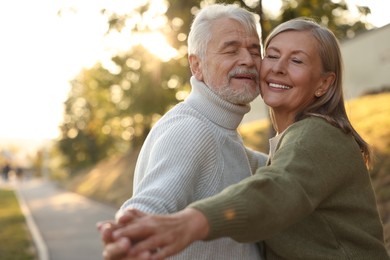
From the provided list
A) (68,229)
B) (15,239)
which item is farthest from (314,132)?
(68,229)

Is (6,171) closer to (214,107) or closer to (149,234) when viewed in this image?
(214,107)

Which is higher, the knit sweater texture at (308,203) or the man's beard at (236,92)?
the man's beard at (236,92)

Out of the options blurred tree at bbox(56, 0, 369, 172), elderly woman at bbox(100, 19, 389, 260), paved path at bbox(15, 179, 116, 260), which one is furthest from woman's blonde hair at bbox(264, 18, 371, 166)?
paved path at bbox(15, 179, 116, 260)

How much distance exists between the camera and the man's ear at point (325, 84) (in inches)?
93.7

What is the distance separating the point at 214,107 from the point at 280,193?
32.3 inches

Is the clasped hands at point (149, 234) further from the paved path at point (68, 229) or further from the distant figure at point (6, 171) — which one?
the distant figure at point (6, 171)

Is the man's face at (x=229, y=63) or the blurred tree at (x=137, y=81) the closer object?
the man's face at (x=229, y=63)

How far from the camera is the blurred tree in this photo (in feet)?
22.7

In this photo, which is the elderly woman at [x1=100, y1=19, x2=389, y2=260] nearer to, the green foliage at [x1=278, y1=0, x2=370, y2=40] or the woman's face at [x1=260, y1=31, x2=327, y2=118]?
the woman's face at [x1=260, y1=31, x2=327, y2=118]

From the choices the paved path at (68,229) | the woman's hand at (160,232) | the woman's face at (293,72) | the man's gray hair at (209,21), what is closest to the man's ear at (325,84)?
the woman's face at (293,72)

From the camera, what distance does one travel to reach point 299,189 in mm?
1673

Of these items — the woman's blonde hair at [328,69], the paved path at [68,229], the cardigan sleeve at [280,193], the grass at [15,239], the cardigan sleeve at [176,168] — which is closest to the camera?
the cardigan sleeve at [280,193]

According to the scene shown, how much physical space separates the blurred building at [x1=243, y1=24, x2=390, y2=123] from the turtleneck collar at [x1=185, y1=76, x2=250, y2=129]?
15.6 metres

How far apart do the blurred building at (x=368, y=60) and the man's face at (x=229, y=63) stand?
50.8 feet
